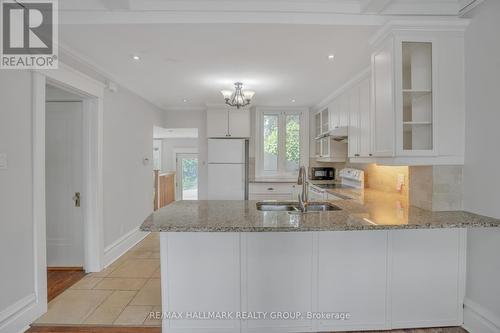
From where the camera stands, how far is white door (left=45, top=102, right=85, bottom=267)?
3139 millimetres

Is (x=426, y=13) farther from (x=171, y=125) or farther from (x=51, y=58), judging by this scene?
(x=171, y=125)

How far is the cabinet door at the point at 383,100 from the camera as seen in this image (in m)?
2.13

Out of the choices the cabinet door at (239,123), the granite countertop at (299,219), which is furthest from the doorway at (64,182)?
the cabinet door at (239,123)

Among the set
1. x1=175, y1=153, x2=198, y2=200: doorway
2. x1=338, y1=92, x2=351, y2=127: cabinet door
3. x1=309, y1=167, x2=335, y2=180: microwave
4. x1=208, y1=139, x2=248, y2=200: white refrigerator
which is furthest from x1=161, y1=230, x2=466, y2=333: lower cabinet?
x1=175, y1=153, x2=198, y2=200: doorway

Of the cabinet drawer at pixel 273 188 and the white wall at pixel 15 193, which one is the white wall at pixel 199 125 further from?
the white wall at pixel 15 193

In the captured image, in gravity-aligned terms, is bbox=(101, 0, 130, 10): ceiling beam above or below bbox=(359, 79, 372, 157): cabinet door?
above

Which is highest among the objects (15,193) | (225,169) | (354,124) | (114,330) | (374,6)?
(374,6)

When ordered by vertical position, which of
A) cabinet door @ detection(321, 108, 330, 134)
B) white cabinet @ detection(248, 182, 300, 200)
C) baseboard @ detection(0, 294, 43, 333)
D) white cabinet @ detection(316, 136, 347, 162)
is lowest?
baseboard @ detection(0, 294, 43, 333)

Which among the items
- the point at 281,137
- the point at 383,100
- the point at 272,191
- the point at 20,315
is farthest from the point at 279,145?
the point at 20,315

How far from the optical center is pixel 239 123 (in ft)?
16.6

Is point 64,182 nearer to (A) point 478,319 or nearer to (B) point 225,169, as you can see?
(B) point 225,169

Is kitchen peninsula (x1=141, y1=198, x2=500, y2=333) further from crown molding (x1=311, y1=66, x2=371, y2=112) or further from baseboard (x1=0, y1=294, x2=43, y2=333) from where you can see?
crown molding (x1=311, y1=66, x2=371, y2=112)

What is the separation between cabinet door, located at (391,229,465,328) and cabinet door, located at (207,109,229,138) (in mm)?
3673

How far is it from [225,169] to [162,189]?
3.07 meters
